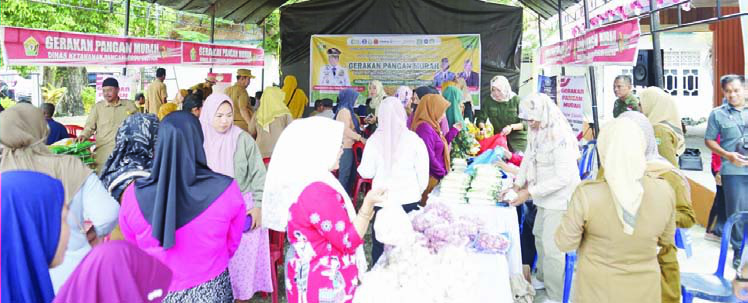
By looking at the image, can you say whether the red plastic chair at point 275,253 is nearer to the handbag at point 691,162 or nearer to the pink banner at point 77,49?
the pink banner at point 77,49

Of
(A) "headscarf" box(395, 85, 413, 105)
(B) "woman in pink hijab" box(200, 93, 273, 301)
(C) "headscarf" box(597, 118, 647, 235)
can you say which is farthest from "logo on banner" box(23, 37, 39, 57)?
(C) "headscarf" box(597, 118, 647, 235)

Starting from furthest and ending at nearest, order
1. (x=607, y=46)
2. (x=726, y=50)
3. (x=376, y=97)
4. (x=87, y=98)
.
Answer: (x=87, y=98) < (x=726, y=50) < (x=376, y=97) < (x=607, y=46)

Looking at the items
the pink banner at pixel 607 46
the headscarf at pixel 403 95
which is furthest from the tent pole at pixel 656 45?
the headscarf at pixel 403 95

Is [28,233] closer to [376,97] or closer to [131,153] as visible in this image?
[131,153]

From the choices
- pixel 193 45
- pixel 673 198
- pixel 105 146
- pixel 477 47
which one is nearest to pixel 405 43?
pixel 477 47

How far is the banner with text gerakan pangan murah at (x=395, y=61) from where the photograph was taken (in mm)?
Answer: 9586

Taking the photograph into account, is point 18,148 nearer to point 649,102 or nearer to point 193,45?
point 649,102

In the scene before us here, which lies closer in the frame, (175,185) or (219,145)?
(175,185)

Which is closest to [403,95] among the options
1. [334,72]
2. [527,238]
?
[527,238]

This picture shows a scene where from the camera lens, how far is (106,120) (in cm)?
577

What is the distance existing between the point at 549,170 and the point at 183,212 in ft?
6.89

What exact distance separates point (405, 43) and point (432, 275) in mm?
7657

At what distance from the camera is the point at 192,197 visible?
2424 millimetres

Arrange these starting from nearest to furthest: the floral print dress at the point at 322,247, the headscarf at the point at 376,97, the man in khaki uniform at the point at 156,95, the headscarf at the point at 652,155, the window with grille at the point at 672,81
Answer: the floral print dress at the point at 322,247 → the headscarf at the point at 652,155 → the headscarf at the point at 376,97 → the man in khaki uniform at the point at 156,95 → the window with grille at the point at 672,81
